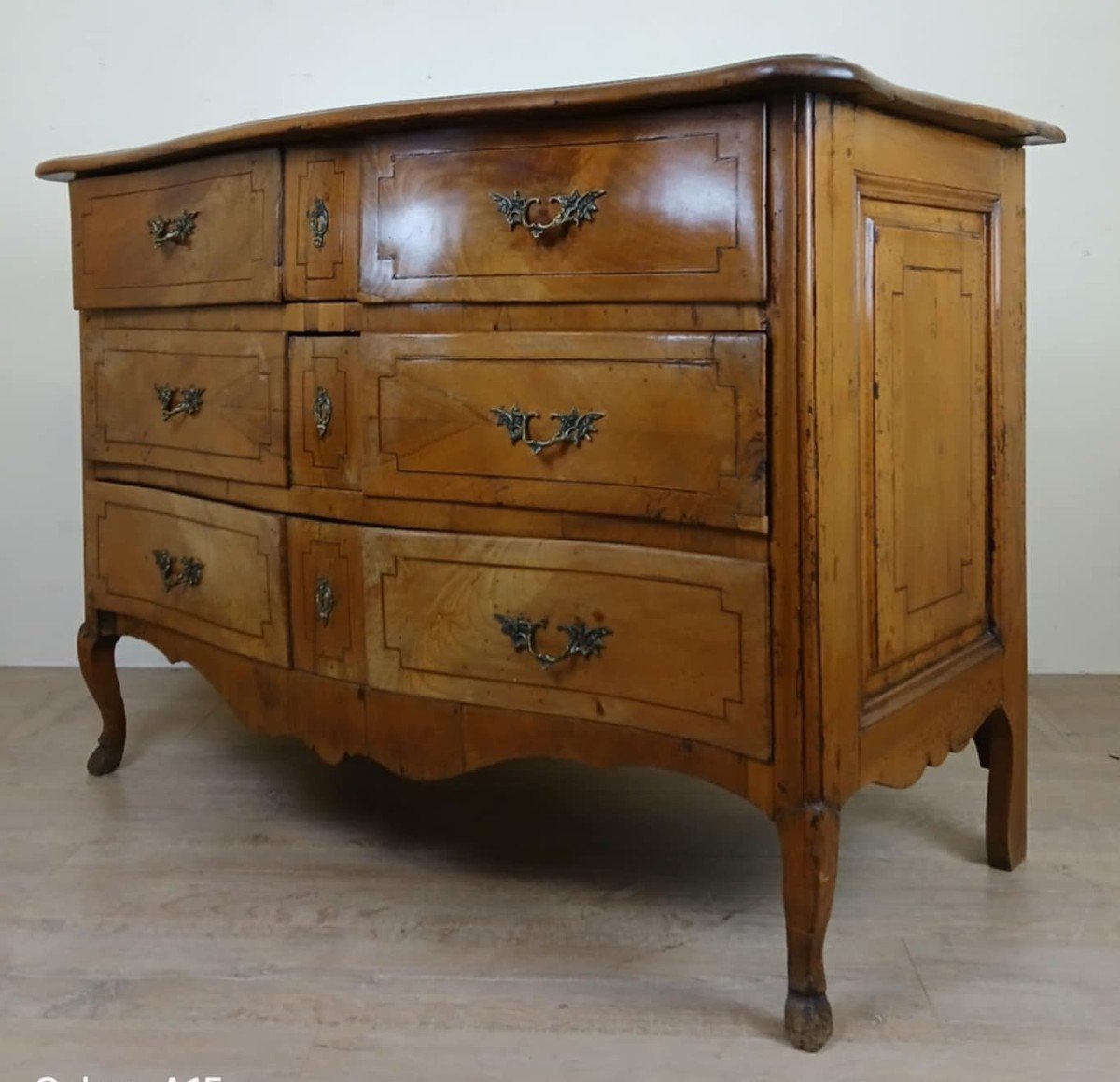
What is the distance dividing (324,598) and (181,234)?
58cm

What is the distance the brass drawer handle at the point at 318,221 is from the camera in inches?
72.6

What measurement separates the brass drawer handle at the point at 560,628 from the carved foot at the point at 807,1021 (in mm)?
436

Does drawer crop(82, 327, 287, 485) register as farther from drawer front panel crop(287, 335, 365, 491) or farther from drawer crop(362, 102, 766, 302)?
drawer crop(362, 102, 766, 302)

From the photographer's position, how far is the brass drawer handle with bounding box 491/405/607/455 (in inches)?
64.7

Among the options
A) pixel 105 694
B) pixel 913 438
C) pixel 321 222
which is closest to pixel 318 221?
pixel 321 222

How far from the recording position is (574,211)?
1.62 m

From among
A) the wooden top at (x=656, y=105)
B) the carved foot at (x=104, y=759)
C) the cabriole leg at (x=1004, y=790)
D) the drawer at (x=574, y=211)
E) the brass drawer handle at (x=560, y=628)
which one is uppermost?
the wooden top at (x=656, y=105)

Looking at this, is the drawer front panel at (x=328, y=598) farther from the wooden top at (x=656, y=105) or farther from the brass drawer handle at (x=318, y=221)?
the wooden top at (x=656, y=105)

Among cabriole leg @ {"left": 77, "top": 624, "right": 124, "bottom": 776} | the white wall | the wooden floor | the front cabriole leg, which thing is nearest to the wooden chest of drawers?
the front cabriole leg

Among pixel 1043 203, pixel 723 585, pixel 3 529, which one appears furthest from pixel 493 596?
pixel 3 529

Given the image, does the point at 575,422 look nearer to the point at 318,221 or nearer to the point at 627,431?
the point at 627,431

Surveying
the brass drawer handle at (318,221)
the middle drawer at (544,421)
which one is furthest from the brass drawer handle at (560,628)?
the brass drawer handle at (318,221)

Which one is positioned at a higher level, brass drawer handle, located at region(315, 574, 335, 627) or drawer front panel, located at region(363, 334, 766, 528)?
drawer front panel, located at region(363, 334, 766, 528)

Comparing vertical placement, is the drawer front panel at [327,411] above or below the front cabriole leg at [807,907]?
above
